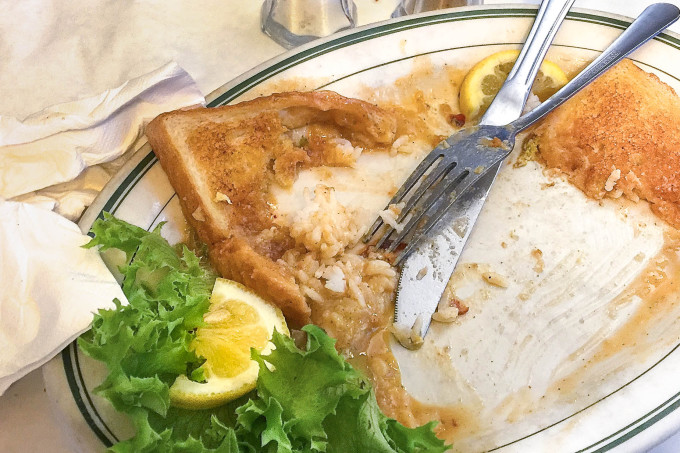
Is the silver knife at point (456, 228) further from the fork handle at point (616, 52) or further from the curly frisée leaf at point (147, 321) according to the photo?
the curly frisée leaf at point (147, 321)

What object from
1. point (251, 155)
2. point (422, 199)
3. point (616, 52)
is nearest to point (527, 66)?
point (616, 52)

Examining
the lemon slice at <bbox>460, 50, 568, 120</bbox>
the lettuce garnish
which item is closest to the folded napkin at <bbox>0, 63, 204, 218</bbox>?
the lettuce garnish

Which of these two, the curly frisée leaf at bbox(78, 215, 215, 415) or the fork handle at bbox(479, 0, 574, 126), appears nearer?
the curly frisée leaf at bbox(78, 215, 215, 415)

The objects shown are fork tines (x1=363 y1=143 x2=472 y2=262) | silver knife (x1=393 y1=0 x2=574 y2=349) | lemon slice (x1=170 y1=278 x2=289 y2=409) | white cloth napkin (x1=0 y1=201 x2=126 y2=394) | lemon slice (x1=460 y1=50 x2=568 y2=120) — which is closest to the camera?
lemon slice (x1=170 y1=278 x2=289 y2=409)

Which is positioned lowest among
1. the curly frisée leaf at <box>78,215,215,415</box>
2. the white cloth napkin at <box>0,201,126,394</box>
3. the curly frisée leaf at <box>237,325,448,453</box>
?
the white cloth napkin at <box>0,201,126,394</box>

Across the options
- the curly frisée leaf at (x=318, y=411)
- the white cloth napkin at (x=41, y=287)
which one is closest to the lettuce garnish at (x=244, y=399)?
the curly frisée leaf at (x=318, y=411)

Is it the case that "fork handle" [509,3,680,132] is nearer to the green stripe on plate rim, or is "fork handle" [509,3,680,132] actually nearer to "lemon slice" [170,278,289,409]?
the green stripe on plate rim

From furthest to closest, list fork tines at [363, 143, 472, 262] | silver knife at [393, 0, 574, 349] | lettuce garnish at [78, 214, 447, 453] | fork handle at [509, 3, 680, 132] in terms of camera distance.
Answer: fork handle at [509, 3, 680, 132] → fork tines at [363, 143, 472, 262] → silver knife at [393, 0, 574, 349] → lettuce garnish at [78, 214, 447, 453]
